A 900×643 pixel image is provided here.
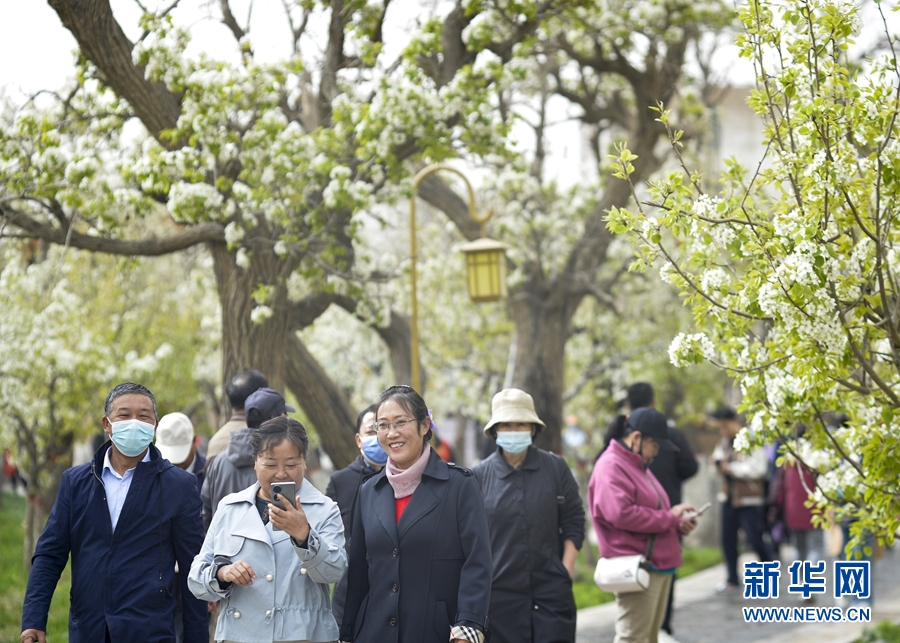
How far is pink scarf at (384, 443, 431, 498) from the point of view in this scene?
16.1 ft

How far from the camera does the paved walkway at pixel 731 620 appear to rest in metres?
9.70

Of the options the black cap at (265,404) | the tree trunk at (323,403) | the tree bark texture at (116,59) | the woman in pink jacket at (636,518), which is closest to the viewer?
the black cap at (265,404)

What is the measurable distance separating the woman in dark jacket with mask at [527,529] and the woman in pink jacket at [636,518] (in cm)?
44

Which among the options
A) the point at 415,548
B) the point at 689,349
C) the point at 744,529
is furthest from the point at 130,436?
the point at 744,529

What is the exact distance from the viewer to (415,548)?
189 inches

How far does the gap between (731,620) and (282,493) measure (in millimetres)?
7137

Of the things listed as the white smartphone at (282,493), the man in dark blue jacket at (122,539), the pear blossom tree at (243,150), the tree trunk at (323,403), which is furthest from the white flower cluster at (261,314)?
the white smartphone at (282,493)

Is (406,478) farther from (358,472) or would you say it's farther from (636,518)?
(636,518)

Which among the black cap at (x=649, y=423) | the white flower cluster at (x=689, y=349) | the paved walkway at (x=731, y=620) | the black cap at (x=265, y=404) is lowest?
the paved walkway at (x=731, y=620)

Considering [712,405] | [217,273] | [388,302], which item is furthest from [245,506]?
[712,405]

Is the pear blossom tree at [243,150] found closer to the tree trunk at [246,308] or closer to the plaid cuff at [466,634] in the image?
the tree trunk at [246,308]

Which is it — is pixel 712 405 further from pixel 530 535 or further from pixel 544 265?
pixel 530 535

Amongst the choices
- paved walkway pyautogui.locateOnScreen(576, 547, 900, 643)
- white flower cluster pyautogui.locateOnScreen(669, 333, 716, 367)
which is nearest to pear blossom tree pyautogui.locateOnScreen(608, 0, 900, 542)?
white flower cluster pyautogui.locateOnScreen(669, 333, 716, 367)

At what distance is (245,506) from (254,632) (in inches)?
20.8
